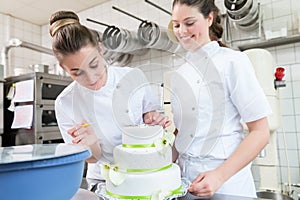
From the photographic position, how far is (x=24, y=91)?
2137 mm

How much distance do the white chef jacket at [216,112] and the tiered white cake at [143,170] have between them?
19 cm

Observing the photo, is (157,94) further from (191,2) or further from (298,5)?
(298,5)

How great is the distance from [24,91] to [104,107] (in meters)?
1.57

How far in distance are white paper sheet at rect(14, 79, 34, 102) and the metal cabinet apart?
0.09 feet

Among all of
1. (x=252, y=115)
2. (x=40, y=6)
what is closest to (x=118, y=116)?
(x=252, y=115)

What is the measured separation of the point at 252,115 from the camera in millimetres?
695

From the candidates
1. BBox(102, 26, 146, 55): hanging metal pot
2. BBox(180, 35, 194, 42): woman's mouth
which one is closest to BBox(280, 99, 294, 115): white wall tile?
BBox(102, 26, 146, 55): hanging metal pot

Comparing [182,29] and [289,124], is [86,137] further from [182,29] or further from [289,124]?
[289,124]

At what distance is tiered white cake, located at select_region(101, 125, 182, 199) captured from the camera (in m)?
0.54

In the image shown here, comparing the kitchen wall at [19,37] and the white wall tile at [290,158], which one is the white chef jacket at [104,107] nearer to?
the white wall tile at [290,158]

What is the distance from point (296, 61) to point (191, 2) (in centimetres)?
134

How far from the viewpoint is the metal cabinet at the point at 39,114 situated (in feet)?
6.77

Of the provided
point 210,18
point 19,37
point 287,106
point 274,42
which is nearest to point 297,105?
point 287,106

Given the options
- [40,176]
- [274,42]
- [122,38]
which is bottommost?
[40,176]
